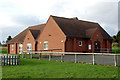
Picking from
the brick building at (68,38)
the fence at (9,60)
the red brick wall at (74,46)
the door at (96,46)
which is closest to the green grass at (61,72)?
the fence at (9,60)

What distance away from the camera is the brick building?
31.0 meters

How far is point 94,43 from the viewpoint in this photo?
33.7m

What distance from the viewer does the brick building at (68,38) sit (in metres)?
31.0

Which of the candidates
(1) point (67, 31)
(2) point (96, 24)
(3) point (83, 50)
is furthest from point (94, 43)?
(2) point (96, 24)

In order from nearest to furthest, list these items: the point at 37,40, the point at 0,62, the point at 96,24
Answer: the point at 0,62 < the point at 37,40 < the point at 96,24

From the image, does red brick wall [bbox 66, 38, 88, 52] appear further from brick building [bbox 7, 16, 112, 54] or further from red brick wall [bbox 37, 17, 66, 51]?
red brick wall [bbox 37, 17, 66, 51]

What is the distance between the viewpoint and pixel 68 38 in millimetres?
30391

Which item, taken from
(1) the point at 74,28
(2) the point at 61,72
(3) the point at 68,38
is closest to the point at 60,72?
(2) the point at 61,72

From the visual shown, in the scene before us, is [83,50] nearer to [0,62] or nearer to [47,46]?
[47,46]

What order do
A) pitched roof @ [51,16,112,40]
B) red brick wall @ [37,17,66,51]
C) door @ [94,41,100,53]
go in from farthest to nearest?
door @ [94,41,100,53] < pitched roof @ [51,16,112,40] < red brick wall @ [37,17,66,51]

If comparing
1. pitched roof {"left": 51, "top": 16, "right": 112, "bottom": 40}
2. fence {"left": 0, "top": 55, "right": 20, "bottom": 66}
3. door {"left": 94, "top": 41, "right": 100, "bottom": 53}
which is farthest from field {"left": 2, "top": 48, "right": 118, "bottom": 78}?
door {"left": 94, "top": 41, "right": 100, "bottom": 53}

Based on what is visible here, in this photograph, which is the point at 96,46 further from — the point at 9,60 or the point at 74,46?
the point at 9,60

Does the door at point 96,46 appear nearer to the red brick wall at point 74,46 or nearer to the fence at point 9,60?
the red brick wall at point 74,46

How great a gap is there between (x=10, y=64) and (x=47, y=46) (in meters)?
20.1
